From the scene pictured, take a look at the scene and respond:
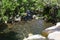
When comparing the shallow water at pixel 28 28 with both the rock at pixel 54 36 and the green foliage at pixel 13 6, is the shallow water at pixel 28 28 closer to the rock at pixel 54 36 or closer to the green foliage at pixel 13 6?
the green foliage at pixel 13 6

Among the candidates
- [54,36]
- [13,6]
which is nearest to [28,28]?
[13,6]

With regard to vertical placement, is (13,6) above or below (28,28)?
below

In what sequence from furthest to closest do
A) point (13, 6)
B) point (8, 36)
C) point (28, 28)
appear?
point (28, 28) → point (8, 36) → point (13, 6)

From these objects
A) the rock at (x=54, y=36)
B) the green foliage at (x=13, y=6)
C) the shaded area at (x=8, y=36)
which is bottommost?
the rock at (x=54, y=36)

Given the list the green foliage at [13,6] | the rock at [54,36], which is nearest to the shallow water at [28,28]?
the green foliage at [13,6]

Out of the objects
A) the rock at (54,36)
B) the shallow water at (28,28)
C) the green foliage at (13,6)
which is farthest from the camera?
the shallow water at (28,28)

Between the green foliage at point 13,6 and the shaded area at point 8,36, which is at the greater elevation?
the green foliage at point 13,6

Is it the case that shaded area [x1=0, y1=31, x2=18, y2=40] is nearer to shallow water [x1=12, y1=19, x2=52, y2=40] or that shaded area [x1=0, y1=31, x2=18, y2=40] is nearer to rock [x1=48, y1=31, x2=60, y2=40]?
shallow water [x1=12, y1=19, x2=52, y2=40]

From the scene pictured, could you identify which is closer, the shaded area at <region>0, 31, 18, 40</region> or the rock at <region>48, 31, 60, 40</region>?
the rock at <region>48, 31, 60, 40</region>

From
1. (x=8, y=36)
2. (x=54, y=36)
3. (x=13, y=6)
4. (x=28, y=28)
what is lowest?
(x=54, y=36)

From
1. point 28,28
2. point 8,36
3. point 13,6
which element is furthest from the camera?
point 28,28

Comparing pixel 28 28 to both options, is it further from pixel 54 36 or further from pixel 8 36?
pixel 54 36

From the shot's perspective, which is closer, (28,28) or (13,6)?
(13,6)

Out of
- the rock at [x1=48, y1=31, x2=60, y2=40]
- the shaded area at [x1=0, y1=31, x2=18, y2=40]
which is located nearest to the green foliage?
the shaded area at [x1=0, y1=31, x2=18, y2=40]
